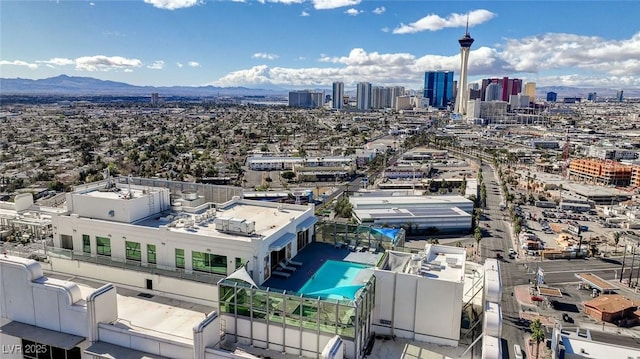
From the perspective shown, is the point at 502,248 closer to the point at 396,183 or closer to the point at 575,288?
the point at 575,288

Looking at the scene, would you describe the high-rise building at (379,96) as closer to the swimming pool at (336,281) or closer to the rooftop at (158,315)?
the swimming pool at (336,281)

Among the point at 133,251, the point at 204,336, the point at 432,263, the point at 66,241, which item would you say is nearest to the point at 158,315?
the point at 133,251

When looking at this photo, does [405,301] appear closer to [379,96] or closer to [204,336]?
[204,336]

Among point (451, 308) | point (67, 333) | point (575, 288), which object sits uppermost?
point (451, 308)

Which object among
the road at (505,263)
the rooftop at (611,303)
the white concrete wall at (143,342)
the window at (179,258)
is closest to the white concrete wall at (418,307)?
the white concrete wall at (143,342)

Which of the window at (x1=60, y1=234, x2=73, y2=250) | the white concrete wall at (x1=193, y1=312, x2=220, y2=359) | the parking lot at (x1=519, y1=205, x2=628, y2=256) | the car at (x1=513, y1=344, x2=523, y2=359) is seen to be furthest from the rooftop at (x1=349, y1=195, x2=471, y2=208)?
the white concrete wall at (x1=193, y1=312, x2=220, y2=359)

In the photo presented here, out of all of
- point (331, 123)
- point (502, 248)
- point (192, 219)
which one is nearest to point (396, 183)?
point (502, 248)
